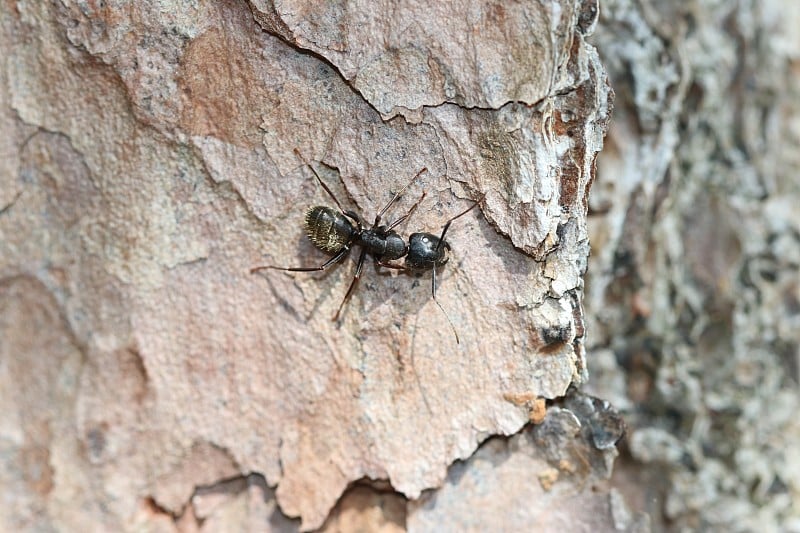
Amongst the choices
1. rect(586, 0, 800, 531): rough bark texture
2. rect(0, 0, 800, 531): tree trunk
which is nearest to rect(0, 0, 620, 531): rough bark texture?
rect(0, 0, 800, 531): tree trunk

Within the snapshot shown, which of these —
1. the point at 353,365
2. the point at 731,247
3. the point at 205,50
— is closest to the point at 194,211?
the point at 205,50

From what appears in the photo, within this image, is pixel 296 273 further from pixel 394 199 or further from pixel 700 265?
pixel 700 265

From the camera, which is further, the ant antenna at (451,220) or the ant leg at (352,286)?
the ant leg at (352,286)

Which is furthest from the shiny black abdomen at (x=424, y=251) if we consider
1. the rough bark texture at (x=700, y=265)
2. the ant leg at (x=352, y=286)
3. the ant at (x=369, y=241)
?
the rough bark texture at (x=700, y=265)

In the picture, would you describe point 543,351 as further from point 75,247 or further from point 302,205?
point 75,247

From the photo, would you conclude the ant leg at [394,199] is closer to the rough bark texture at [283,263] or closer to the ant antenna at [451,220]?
the rough bark texture at [283,263]

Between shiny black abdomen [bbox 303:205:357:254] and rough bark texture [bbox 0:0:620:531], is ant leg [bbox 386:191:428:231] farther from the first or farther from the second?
shiny black abdomen [bbox 303:205:357:254]

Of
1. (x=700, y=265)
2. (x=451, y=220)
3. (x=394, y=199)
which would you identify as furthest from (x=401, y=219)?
(x=700, y=265)
